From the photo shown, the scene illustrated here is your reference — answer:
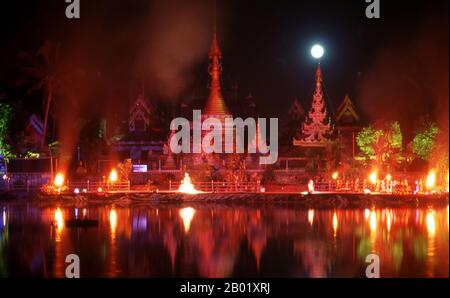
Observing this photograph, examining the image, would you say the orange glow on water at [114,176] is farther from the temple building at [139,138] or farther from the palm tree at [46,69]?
the palm tree at [46,69]

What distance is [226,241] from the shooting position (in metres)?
21.8

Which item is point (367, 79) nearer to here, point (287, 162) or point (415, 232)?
point (287, 162)

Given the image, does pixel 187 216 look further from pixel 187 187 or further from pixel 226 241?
pixel 187 187

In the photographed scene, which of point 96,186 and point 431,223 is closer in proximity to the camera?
point 431,223

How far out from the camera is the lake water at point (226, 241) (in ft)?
59.7

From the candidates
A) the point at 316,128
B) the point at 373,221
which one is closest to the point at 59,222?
the point at 373,221

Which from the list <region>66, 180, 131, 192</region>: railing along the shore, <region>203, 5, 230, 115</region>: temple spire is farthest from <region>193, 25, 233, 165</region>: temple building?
<region>66, 180, 131, 192</region>: railing along the shore

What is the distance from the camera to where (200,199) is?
30844 mm

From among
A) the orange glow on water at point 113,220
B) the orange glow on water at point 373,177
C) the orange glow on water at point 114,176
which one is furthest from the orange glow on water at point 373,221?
the orange glow on water at point 114,176

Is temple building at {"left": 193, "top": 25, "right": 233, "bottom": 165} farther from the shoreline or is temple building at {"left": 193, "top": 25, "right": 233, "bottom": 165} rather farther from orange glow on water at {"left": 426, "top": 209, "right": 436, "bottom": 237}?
orange glow on water at {"left": 426, "top": 209, "right": 436, "bottom": 237}

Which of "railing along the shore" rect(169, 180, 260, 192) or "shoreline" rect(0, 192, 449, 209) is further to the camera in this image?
"railing along the shore" rect(169, 180, 260, 192)

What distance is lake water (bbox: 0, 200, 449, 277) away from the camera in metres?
18.2

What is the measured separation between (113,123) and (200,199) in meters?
17.2
